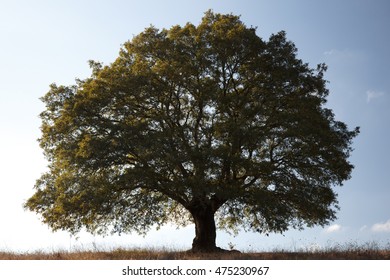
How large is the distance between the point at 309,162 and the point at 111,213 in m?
12.2

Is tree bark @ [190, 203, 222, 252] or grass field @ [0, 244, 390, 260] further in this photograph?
tree bark @ [190, 203, 222, 252]

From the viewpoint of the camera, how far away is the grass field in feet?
76.2

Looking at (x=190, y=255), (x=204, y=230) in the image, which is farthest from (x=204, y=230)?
(x=190, y=255)

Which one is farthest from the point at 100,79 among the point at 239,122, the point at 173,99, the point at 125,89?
the point at 239,122

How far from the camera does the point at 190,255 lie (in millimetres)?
24859

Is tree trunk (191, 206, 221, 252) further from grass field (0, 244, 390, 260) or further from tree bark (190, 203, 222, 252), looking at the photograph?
grass field (0, 244, 390, 260)

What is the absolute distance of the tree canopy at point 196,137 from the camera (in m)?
25.5

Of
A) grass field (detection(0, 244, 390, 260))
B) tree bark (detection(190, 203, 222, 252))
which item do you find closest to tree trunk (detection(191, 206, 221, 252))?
tree bark (detection(190, 203, 222, 252))

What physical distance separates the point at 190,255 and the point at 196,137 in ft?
21.9

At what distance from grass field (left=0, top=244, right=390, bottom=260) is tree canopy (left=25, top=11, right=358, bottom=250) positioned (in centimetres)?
235

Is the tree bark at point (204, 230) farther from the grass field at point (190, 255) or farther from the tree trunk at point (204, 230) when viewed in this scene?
the grass field at point (190, 255)

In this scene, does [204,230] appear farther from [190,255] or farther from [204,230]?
[190,255]

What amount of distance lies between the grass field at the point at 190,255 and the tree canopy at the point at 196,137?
92.4 inches

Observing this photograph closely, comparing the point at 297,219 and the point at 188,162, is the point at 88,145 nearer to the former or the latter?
the point at 188,162
